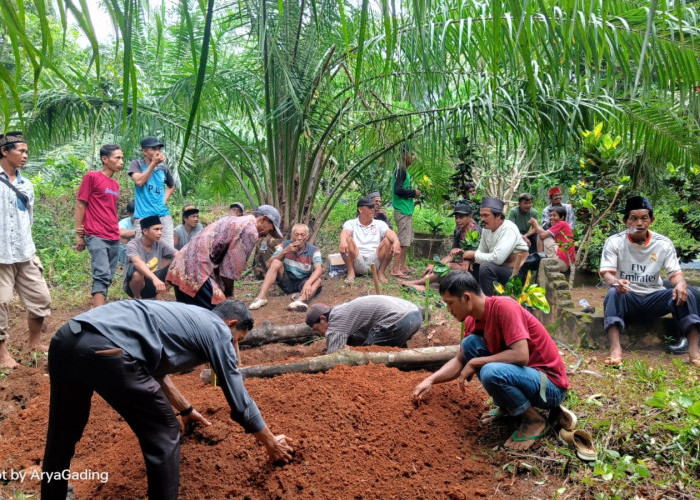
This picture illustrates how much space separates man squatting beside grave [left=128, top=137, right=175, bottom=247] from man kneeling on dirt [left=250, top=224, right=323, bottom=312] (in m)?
1.27

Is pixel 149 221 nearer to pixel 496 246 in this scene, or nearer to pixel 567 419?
pixel 496 246

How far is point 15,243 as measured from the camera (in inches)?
170

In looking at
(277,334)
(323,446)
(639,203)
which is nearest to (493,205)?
(639,203)

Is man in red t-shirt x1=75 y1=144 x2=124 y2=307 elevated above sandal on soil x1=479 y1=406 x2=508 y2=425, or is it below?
above

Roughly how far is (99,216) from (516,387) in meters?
4.34

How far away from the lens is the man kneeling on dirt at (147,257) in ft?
18.8

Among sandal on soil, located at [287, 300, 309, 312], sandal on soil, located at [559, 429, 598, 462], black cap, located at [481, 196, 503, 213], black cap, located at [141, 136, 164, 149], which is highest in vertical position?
black cap, located at [141, 136, 164, 149]

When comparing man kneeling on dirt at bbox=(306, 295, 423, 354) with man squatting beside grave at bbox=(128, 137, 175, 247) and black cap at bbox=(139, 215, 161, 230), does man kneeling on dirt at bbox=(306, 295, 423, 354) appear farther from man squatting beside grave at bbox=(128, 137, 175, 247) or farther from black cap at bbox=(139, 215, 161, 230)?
man squatting beside grave at bbox=(128, 137, 175, 247)

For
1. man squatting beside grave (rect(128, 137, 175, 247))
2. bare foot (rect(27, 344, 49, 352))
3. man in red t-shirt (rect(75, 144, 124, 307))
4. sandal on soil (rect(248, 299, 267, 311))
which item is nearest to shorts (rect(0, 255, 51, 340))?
bare foot (rect(27, 344, 49, 352))

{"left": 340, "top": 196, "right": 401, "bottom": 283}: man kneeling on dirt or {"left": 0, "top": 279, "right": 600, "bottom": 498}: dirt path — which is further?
{"left": 340, "top": 196, "right": 401, "bottom": 283}: man kneeling on dirt

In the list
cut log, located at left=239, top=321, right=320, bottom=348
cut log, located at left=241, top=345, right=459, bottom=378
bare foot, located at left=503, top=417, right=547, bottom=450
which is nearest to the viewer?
bare foot, located at left=503, top=417, right=547, bottom=450

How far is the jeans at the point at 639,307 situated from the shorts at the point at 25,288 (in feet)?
15.9

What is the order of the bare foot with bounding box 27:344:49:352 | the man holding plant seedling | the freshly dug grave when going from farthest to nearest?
the man holding plant seedling, the bare foot with bounding box 27:344:49:352, the freshly dug grave

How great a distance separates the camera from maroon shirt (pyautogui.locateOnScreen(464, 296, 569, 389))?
2.99 meters
